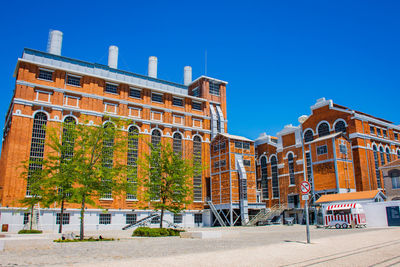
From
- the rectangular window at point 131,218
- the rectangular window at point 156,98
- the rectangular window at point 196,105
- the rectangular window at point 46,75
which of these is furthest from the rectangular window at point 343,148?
the rectangular window at point 46,75

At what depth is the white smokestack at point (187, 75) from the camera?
6023 cm

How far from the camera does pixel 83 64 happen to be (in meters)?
49.1

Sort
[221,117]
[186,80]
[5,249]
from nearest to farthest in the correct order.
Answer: [5,249]
[221,117]
[186,80]

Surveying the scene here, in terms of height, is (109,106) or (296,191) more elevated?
(109,106)

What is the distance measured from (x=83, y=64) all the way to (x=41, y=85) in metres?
9.64

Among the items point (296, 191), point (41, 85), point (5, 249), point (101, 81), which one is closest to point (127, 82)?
point (101, 81)

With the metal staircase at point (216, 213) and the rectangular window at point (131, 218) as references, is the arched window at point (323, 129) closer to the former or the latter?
the metal staircase at point (216, 213)

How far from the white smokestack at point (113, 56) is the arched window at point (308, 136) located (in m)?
30.5

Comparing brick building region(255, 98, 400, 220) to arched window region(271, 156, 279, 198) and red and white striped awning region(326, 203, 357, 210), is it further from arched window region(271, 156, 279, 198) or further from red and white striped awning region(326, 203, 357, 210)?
red and white striped awning region(326, 203, 357, 210)

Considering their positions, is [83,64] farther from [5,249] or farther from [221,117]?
[5,249]

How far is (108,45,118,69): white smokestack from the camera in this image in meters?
51.9

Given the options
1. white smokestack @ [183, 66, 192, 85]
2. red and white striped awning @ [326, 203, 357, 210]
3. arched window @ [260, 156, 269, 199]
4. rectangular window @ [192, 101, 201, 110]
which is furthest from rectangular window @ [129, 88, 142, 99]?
red and white striped awning @ [326, 203, 357, 210]

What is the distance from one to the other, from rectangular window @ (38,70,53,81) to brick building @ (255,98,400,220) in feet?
106

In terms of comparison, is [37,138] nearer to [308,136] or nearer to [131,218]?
[131,218]
